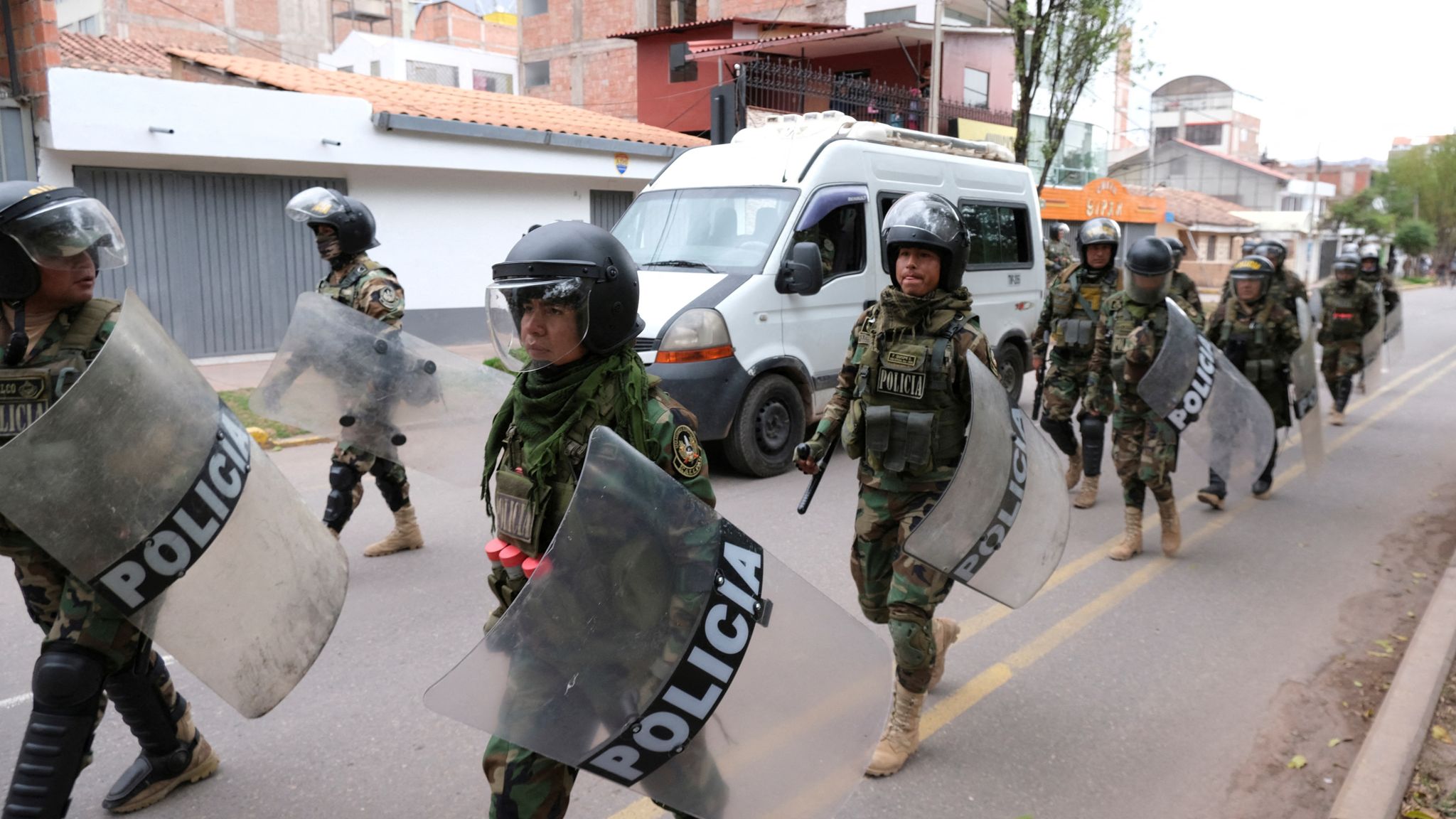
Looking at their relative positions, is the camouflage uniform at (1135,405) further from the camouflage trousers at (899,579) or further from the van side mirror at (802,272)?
the camouflage trousers at (899,579)

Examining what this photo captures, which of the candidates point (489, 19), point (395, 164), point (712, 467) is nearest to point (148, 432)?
point (712, 467)

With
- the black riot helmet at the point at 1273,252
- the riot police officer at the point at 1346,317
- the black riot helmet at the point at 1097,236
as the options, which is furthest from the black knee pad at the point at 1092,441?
the riot police officer at the point at 1346,317

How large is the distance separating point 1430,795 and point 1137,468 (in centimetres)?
270

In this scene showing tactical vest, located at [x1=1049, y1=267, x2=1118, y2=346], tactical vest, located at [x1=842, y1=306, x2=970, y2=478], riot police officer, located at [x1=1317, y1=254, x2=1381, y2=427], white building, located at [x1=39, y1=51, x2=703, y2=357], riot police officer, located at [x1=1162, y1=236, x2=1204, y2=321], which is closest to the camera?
tactical vest, located at [x1=842, y1=306, x2=970, y2=478]

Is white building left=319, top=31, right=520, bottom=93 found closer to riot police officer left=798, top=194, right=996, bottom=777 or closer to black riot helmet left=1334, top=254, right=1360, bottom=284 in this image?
black riot helmet left=1334, top=254, right=1360, bottom=284

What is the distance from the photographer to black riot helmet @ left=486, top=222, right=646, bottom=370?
223cm

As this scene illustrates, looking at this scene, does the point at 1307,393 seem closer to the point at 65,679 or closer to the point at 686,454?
the point at 686,454

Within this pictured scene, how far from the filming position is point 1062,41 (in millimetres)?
14922

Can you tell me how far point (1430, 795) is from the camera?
10.7ft

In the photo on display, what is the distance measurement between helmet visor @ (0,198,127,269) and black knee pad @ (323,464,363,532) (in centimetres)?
241

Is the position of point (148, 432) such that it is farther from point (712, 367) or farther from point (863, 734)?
point (712, 367)

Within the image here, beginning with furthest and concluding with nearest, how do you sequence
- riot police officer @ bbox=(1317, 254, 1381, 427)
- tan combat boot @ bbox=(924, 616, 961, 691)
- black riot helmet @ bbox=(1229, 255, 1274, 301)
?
1. riot police officer @ bbox=(1317, 254, 1381, 427)
2. black riot helmet @ bbox=(1229, 255, 1274, 301)
3. tan combat boot @ bbox=(924, 616, 961, 691)

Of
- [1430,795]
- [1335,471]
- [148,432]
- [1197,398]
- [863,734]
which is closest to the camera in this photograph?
[863,734]

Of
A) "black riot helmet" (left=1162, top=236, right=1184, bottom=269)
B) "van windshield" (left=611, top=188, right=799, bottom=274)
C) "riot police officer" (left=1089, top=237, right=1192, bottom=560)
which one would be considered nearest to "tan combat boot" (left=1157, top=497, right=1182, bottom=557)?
"riot police officer" (left=1089, top=237, right=1192, bottom=560)
